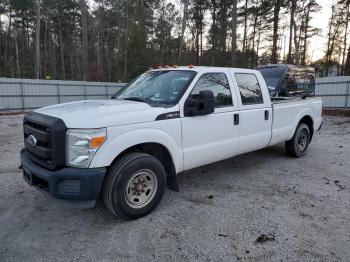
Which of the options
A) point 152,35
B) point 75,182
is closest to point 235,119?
point 75,182

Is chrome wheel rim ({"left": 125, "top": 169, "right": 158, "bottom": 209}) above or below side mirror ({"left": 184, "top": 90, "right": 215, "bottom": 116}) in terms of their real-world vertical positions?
below

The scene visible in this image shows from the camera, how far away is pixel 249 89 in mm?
4938

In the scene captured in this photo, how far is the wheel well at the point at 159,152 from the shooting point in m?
3.63

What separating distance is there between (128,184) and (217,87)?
80.6 inches

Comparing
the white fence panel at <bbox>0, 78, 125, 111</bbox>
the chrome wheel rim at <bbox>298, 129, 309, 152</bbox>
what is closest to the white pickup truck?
the chrome wheel rim at <bbox>298, 129, 309, 152</bbox>

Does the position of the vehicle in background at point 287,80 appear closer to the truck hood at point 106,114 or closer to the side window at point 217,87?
the side window at point 217,87

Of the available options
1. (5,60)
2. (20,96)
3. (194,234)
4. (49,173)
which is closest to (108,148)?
(49,173)

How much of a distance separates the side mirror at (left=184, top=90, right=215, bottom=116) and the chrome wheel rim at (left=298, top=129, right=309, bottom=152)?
3531 millimetres

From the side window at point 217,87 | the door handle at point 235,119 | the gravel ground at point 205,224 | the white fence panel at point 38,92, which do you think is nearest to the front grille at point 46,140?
the gravel ground at point 205,224

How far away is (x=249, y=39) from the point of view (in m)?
35.1

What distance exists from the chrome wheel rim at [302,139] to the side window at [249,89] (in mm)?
2018

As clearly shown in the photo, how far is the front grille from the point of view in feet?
9.78

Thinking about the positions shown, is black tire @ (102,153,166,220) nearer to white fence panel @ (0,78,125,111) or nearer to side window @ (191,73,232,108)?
side window @ (191,73,232,108)

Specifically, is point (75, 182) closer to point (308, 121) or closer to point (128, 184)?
point (128, 184)
